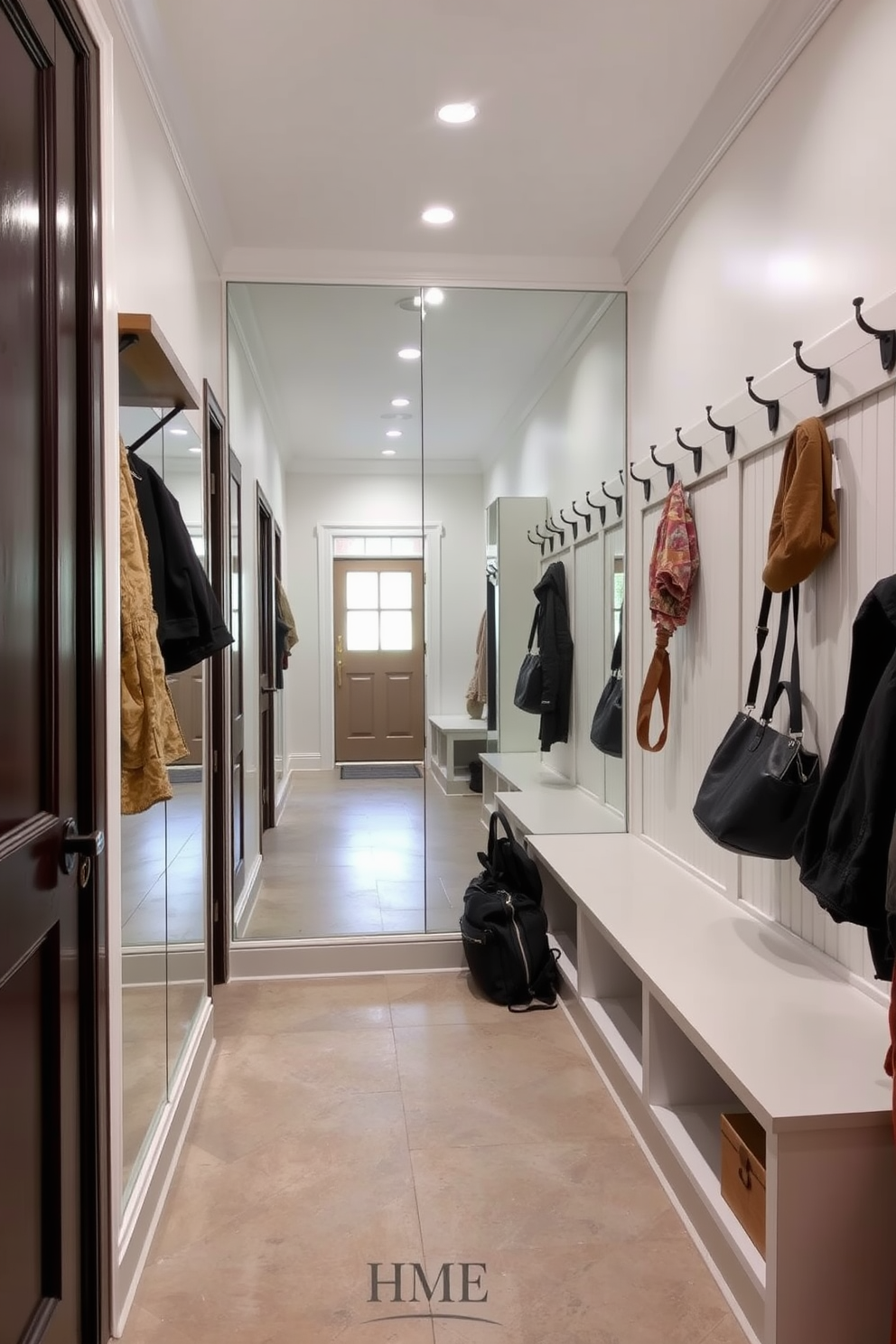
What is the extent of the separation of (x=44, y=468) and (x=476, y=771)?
2.52 m

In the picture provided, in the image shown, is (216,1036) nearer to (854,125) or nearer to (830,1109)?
(830,1109)

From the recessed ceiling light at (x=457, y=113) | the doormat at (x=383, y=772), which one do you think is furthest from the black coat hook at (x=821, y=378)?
the doormat at (x=383, y=772)

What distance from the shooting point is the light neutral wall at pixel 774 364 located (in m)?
1.83

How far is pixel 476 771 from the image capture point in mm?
3670

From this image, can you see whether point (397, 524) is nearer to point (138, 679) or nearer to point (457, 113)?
point (457, 113)

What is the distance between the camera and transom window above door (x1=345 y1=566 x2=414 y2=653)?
363cm

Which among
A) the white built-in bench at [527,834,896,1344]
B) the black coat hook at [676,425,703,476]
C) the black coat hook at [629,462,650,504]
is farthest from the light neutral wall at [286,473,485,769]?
the white built-in bench at [527,834,896,1344]

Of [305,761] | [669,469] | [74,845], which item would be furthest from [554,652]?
[74,845]

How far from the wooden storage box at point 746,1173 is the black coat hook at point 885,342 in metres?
1.46

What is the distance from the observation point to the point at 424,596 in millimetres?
3619

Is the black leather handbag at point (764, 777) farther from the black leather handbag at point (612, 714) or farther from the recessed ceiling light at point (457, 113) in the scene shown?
the recessed ceiling light at point (457, 113)

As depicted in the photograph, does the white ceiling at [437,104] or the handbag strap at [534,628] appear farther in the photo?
the handbag strap at [534,628]

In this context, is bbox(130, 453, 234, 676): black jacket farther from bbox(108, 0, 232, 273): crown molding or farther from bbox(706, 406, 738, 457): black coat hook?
bbox(706, 406, 738, 457): black coat hook

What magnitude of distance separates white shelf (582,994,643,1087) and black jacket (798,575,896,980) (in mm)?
965
